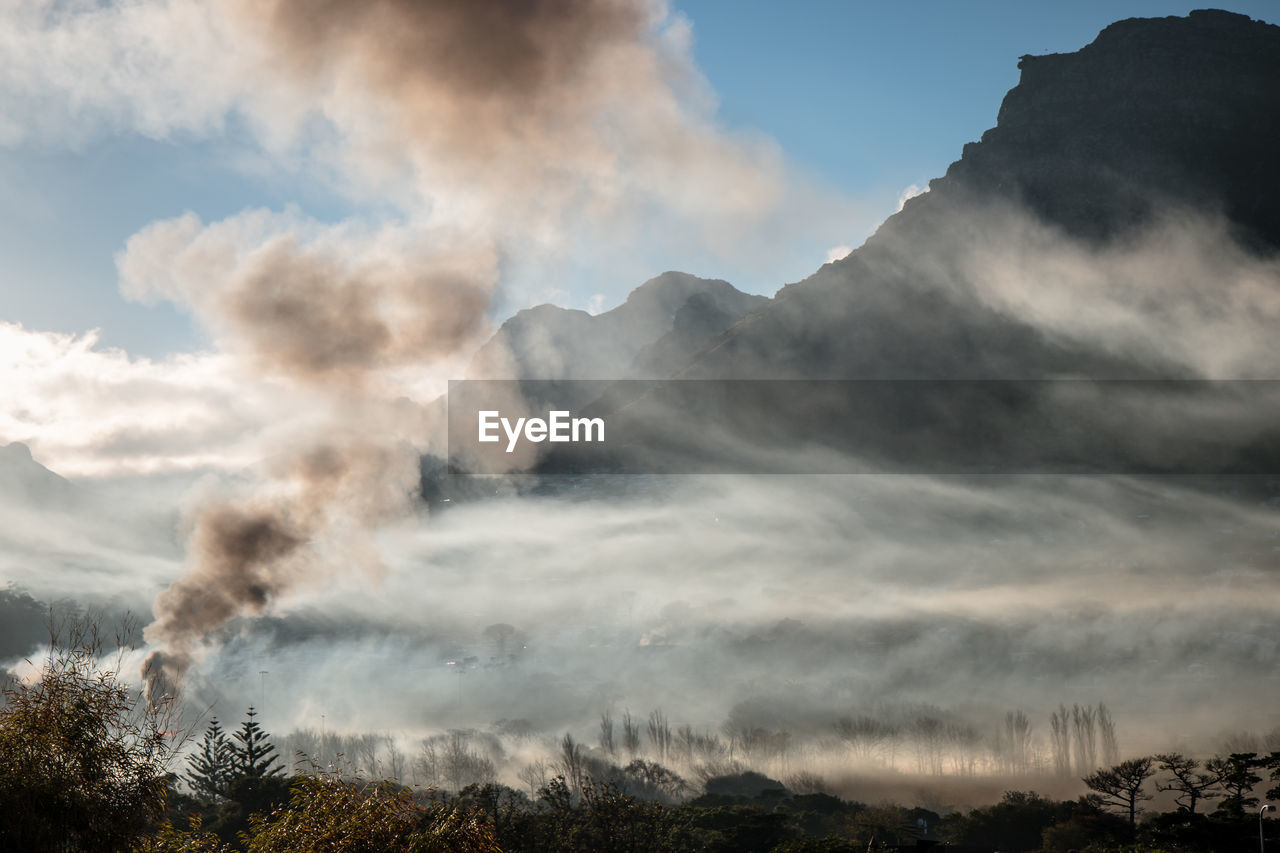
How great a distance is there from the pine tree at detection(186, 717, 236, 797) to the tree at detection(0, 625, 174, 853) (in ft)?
461

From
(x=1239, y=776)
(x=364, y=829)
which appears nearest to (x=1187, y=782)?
(x=1239, y=776)

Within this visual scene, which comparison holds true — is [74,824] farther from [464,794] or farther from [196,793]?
[196,793]

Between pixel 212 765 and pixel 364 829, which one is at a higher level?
pixel 364 829

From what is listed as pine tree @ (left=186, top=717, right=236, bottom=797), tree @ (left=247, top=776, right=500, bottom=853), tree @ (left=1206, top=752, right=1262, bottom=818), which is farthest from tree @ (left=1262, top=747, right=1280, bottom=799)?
pine tree @ (left=186, top=717, right=236, bottom=797)

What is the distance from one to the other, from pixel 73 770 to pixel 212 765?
16100cm

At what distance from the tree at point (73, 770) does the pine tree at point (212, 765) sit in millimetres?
140468

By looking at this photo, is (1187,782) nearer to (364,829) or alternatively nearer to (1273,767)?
(1273,767)

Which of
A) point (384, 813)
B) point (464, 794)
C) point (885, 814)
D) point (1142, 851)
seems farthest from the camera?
point (885, 814)

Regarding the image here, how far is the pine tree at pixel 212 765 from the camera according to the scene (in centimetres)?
15400

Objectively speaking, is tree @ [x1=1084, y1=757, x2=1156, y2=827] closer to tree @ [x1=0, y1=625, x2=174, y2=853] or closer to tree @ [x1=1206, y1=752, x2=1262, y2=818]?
tree @ [x1=1206, y1=752, x2=1262, y2=818]

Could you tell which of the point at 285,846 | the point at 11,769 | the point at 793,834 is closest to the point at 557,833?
the point at 793,834

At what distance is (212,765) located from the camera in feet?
534

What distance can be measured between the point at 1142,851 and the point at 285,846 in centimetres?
9511

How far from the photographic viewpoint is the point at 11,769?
21.9 metres
